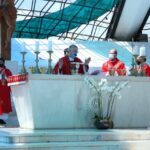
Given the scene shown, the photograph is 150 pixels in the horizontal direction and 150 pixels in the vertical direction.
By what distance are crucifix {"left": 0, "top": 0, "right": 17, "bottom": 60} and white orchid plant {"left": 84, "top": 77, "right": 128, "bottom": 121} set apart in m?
7.00

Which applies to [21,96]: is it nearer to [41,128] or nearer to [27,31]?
[41,128]

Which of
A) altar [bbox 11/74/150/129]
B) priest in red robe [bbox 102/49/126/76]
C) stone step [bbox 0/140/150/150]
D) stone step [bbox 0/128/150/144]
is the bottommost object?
stone step [bbox 0/140/150/150]

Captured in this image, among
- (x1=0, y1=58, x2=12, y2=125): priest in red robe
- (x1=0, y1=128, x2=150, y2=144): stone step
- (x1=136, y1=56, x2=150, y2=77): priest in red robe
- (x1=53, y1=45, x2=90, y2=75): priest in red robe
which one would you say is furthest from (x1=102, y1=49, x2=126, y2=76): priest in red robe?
(x1=0, y1=58, x2=12, y2=125): priest in red robe

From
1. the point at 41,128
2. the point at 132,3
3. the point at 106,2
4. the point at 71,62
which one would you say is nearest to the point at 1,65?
the point at 71,62

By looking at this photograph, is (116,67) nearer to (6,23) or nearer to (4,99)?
(4,99)

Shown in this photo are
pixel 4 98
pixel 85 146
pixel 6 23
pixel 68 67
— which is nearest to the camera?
pixel 85 146

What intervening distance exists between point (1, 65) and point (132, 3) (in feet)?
57.6

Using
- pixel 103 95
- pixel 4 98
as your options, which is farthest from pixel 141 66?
pixel 4 98

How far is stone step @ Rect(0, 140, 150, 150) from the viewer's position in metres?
7.45

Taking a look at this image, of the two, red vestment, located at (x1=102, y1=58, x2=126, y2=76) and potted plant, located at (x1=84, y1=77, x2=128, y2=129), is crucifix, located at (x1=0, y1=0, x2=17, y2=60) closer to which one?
red vestment, located at (x1=102, y1=58, x2=126, y2=76)

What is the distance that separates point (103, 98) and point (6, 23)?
7179 millimetres

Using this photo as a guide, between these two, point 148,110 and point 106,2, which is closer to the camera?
point 148,110

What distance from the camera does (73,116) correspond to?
29.2 feet

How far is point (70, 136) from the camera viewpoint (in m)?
7.86
